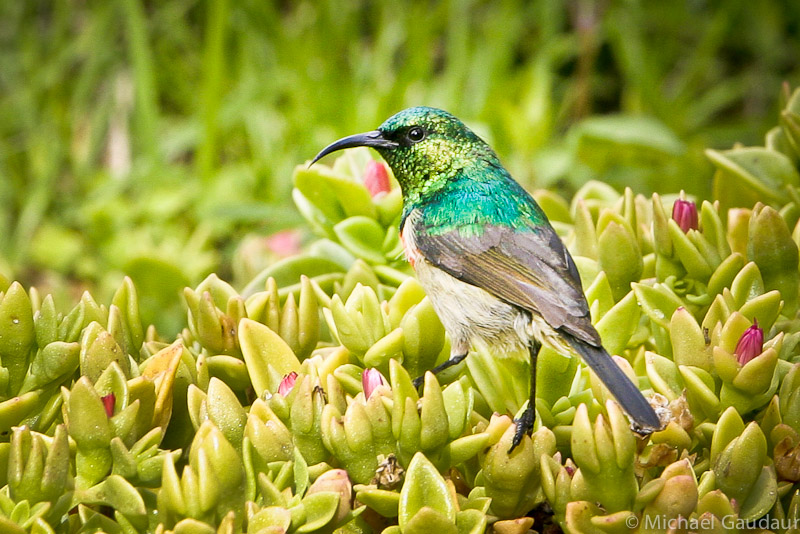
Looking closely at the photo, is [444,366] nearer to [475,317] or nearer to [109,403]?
[475,317]

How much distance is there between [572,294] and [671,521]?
1.89 ft

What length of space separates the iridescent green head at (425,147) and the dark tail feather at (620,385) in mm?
741

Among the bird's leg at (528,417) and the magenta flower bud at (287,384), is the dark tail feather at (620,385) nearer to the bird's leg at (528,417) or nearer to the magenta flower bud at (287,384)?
the bird's leg at (528,417)

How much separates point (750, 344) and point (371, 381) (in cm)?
76

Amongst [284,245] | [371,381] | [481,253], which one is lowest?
[284,245]

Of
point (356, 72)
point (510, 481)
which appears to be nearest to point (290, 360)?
point (510, 481)

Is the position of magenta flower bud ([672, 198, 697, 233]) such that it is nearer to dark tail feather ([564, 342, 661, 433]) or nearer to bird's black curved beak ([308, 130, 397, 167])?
dark tail feather ([564, 342, 661, 433])

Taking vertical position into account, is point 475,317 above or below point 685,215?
below

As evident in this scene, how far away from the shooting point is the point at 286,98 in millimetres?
6469

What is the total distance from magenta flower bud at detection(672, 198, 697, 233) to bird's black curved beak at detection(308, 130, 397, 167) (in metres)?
0.79

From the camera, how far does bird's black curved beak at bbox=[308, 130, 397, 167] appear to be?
8.09 ft

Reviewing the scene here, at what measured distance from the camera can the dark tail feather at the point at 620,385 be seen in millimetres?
1658

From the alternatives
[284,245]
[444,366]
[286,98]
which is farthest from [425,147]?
[286,98]

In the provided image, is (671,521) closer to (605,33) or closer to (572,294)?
(572,294)
